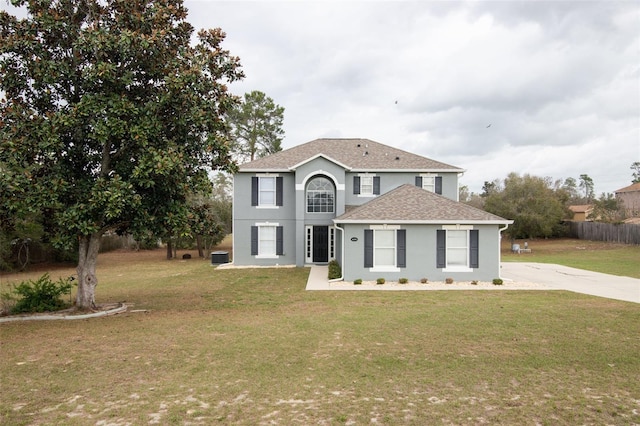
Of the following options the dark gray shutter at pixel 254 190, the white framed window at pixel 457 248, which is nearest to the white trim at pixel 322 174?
the dark gray shutter at pixel 254 190

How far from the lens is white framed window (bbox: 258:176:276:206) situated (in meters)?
24.3

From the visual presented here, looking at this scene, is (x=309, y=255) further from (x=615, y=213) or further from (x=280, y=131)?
(x=615, y=213)

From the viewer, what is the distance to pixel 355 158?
25.4 meters

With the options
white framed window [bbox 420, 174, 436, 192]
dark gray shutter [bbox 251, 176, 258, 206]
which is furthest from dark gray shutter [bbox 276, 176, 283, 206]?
white framed window [bbox 420, 174, 436, 192]

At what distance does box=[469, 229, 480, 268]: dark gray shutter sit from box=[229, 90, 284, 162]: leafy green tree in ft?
89.0

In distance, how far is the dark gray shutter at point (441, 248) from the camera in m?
17.6

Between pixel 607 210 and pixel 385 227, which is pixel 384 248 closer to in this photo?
pixel 385 227

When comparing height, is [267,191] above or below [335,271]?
above

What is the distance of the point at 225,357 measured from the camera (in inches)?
304

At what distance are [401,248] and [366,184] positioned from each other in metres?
7.71

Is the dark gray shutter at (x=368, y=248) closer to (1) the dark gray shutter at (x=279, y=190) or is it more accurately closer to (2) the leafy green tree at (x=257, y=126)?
(1) the dark gray shutter at (x=279, y=190)

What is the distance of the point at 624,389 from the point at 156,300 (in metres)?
12.7

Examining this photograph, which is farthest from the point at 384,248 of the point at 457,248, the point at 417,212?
the point at 457,248

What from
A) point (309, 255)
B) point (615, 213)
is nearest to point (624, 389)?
point (309, 255)
